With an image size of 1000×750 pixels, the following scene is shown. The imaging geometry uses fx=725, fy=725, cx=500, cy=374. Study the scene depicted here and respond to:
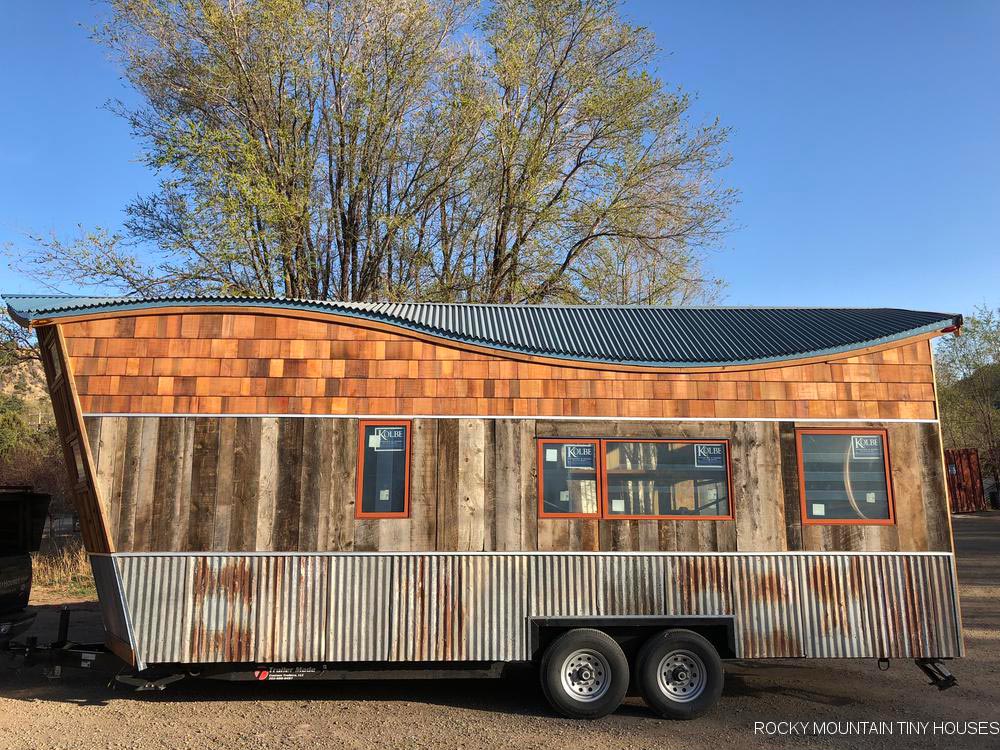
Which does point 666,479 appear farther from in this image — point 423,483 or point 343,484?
point 343,484

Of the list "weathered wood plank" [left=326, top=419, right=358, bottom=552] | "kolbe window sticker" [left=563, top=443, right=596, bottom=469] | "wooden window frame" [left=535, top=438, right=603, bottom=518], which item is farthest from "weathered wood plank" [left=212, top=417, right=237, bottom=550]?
"kolbe window sticker" [left=563, top=443, right=596, bottom=469]

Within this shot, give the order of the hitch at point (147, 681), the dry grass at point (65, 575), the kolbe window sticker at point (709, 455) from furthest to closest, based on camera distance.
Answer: the dry grass at point (65, 575), the kolbe window sticker at point (709, 455), the hitch at point (147, 681)

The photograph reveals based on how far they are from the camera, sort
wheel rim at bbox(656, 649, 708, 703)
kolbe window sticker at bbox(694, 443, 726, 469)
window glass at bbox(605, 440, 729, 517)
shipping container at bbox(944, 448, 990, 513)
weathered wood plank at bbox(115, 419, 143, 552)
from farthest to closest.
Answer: shipping container at bbox(944, 448, 990, 513) < kolbe window sticker at bbox(694, 443, 726, 469) < window glass at bbox(605, 440, 729, 517) < weathered wood plank at bbox(115, 419, 143, 552) < wheel rim at bbox(656, 649, 708, 703)

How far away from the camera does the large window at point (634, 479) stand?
313 inches

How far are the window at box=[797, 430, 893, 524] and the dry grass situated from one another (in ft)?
45.2

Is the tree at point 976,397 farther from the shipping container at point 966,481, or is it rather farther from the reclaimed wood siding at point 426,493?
the reclaimed wood siding at point 426,493

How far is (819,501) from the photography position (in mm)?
8023

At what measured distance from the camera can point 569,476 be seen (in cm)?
801

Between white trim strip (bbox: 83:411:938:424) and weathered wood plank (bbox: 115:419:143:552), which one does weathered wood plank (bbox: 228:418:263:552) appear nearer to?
white trim strip (bbox: 83:411:938:424)

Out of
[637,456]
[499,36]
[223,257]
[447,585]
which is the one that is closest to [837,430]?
[637,456]

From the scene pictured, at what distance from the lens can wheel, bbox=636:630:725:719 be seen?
24.9 feet

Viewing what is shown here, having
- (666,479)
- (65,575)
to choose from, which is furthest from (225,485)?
(65,575)

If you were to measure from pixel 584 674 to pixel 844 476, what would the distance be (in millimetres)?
3606

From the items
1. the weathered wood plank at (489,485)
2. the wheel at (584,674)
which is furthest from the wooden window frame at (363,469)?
the wheel at (584,674)
